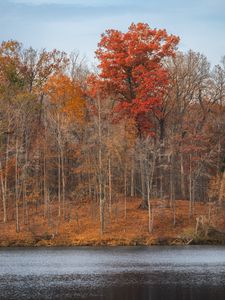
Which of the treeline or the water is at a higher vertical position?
the treeline

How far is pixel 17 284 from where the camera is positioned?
37.8 meters

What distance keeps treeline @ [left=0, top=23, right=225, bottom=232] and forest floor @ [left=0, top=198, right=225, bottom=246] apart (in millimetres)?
959

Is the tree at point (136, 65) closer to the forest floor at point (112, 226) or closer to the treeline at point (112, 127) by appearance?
the treeline at point (112, 127)

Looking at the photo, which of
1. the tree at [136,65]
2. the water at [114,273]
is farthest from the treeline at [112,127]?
the water at [114,273]

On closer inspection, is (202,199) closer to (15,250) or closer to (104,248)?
(104,248)

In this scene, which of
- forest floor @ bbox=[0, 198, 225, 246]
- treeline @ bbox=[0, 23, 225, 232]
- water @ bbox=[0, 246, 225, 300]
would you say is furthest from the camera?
treeline @ bbox=[0, 23, 225, 232]

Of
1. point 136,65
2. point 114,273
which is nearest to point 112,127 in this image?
point 136,65

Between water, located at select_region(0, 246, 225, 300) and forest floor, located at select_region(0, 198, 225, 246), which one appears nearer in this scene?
water, located at select_region(0, 246, 225, 300)

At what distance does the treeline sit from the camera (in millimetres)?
69250

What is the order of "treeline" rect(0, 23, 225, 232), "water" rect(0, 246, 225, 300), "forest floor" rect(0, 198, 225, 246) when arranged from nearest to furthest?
"water" rect(0, 246, 225, 300)
"forest floor" rect(0, 198, 225, 246)
"treeline" rect(0, 23, 225, 232)

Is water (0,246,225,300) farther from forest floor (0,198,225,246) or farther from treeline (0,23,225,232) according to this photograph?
treeline (0,23,225,232)

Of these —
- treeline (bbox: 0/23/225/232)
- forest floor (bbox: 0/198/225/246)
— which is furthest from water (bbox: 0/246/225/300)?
treeline (bbox: 0/23/225/232)

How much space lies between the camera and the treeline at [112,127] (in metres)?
69.2

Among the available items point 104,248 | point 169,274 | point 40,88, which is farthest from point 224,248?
point 40,88
